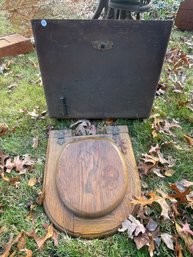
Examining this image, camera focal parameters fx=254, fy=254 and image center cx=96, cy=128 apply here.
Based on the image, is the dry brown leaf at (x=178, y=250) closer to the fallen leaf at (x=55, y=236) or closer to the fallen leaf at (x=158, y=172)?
the fallen leaf at (x=158, y=172)

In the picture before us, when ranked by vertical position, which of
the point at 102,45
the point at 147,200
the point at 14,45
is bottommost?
the point at 147,200

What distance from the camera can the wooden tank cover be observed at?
1.53 metres

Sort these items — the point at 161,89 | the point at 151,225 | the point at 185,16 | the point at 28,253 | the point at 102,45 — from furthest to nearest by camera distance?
the point at 185,16 → the point at 161,89 → the point at 102,45 → the point at 151,225 → the point at 28,253

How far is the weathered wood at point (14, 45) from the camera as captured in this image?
9.98 ft

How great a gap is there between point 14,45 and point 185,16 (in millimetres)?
2374

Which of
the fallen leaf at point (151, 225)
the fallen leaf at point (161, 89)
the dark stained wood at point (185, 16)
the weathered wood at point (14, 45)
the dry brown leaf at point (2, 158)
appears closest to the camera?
the fallen leaf at point (151, 225)

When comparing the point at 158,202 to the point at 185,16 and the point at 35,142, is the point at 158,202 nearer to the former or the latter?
the point at 35,142

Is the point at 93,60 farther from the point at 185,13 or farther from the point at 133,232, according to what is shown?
the point at 185,13

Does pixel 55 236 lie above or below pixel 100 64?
below

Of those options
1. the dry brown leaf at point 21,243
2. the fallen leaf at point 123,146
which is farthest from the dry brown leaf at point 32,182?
the fallen leaf at point 123,146

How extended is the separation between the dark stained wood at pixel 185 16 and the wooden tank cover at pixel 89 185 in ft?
8.27

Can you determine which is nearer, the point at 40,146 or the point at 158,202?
the point at 158,202

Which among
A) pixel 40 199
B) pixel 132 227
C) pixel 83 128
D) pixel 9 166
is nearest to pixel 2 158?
pixel 9 166

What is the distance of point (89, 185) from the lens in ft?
5.39
